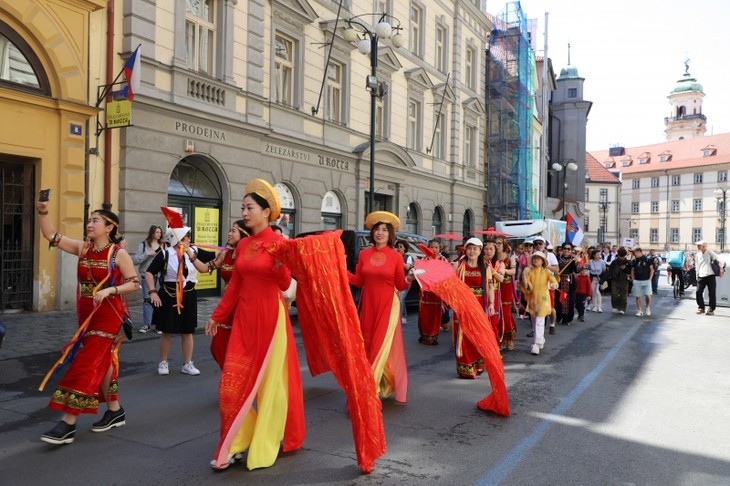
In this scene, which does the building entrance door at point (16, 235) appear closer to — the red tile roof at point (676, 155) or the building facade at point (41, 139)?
the building facade at point (41, 139)

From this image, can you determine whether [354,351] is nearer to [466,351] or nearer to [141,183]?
[466,351]

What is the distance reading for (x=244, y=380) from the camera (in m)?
4.15

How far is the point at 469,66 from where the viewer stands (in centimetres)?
3098

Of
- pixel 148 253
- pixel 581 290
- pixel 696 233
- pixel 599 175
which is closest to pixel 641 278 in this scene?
pixel 581 290

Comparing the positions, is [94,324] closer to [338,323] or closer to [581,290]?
[338,323]

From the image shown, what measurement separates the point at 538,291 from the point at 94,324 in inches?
259

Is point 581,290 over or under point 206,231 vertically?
under

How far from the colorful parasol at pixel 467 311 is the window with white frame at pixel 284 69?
12.4 meters

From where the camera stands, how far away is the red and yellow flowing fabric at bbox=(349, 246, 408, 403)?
6031 millimetres

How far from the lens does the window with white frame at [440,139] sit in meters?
27.5

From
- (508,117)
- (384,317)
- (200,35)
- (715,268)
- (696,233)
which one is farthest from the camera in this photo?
(696,233)

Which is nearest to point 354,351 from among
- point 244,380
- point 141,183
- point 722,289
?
point 244,380

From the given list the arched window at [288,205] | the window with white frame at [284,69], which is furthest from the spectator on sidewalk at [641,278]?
the window with white frame at [284,69]

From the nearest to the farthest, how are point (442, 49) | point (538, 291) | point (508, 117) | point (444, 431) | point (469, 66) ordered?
point (444, 431) → point (538, 291) → point (442, 49) → point (469, 66) → point (508, 117)
